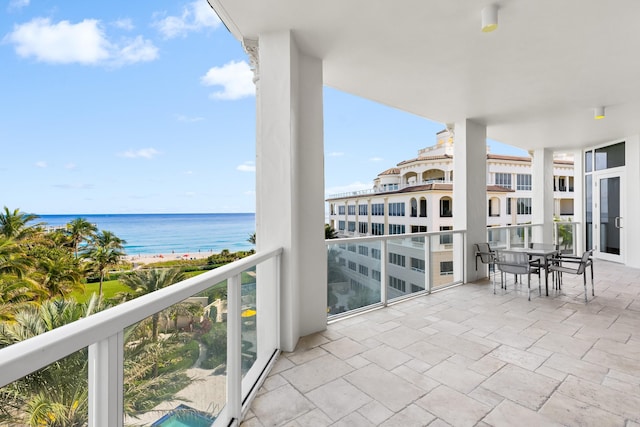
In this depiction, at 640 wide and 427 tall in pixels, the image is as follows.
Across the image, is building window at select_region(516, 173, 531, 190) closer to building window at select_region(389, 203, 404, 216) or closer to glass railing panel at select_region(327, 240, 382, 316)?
building window at select_region(389, 203, 404, 216)

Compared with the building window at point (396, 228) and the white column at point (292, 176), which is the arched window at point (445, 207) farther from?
the white column at point (292, 176)

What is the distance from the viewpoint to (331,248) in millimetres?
3711

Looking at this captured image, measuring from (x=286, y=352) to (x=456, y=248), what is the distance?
4.02 meters

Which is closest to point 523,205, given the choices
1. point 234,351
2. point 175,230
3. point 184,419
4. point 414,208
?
point 414,208

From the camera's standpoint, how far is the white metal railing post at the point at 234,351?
183cm

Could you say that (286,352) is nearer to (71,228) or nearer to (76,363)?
(76,363)

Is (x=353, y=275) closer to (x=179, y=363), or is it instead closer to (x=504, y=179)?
(x=179, y=363)

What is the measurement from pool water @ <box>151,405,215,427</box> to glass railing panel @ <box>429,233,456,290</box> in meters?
4.18

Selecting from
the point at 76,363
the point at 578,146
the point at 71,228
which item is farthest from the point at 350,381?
the point at 71,228

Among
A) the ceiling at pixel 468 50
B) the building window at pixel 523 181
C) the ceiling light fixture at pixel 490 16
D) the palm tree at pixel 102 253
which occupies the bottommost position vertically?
the palm tree at pixel 102 253

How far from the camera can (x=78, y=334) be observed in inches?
32.0

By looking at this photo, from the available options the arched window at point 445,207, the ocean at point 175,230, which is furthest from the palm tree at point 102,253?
the arched window at point 445,207

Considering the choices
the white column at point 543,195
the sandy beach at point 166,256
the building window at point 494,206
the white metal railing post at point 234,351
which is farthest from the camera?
the sandy beach at point 166,256

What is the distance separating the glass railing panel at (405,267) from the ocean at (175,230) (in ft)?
91.5
